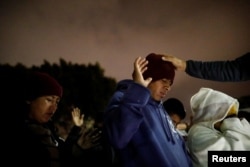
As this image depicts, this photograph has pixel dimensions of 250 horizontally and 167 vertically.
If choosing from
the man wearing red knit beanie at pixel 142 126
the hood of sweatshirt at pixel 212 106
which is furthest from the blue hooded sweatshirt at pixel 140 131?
the hood of sweatshirt at pixel 212 106

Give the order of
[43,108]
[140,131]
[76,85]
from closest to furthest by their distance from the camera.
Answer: [140,131] < [43,108] < [76,85]

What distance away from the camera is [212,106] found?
1133 millimetres

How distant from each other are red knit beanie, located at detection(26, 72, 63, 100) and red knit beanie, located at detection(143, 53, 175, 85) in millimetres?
293

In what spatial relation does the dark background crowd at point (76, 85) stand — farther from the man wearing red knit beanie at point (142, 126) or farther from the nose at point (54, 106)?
the man wearing red knit beanie at point (142, 126)

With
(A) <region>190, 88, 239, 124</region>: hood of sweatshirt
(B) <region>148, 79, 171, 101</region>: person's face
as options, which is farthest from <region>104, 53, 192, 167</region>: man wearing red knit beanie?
(A) <region>190, 88, 239, 124</region>: hood of sweatshirt

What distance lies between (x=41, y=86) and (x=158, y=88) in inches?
14.5

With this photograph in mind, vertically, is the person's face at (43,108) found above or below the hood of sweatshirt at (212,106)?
above

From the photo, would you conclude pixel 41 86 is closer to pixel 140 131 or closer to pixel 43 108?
pixel 43 108

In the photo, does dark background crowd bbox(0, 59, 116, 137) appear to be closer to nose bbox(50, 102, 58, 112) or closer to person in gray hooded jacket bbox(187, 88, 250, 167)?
nose bbox(50, 102, 58, 112)

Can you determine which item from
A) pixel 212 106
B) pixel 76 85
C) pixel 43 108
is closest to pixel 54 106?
pixel 43 108

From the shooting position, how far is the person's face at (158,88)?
1054 mm

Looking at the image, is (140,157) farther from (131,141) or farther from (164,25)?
(164,25)

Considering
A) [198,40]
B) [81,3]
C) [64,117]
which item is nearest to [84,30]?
[81,3]

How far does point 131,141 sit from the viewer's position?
945 mm
